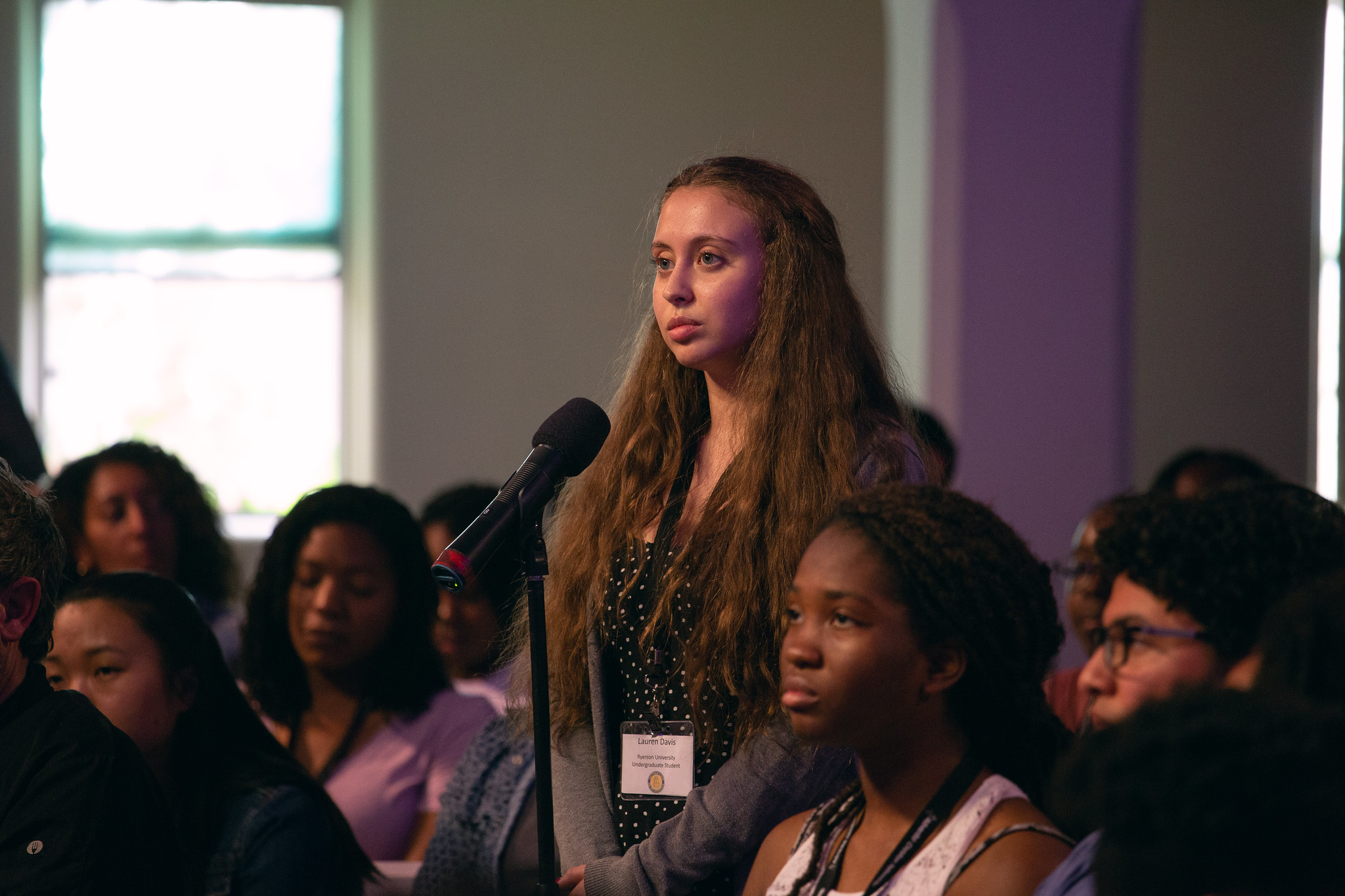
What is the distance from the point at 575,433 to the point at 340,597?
142 centimetres

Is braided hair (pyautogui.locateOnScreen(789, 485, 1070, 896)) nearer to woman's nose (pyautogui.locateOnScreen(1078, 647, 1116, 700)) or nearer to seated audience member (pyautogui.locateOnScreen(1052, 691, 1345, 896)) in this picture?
woman's nose (pyautogui.locateOnScreen(1078, 647, 1116, 700))

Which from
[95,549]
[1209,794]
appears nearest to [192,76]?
[95,549]

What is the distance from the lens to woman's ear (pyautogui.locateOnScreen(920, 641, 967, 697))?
157 centimetres

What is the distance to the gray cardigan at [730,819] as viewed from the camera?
5.71ft

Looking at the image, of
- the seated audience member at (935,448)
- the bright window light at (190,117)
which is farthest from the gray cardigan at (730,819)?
the bright window light at (190,117)

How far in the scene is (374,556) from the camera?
2979 mm

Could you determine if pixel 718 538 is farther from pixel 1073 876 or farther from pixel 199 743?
pixel 199 743

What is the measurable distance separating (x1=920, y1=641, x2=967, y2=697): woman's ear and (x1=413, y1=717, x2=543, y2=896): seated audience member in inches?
44.5

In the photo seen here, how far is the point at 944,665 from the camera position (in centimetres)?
158

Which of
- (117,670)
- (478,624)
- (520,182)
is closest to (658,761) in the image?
(117,670)

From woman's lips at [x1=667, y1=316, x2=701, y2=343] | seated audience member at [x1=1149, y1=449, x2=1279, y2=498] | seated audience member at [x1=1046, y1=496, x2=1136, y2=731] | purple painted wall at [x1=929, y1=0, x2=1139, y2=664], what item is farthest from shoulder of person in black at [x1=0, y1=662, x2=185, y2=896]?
purple painted wall at [x1=929, y1=0, x2=1139, y2=664]

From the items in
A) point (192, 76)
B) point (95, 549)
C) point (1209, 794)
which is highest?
point (192, 76)

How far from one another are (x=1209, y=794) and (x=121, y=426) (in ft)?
17.2

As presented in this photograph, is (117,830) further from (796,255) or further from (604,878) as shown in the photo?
(796,255)
